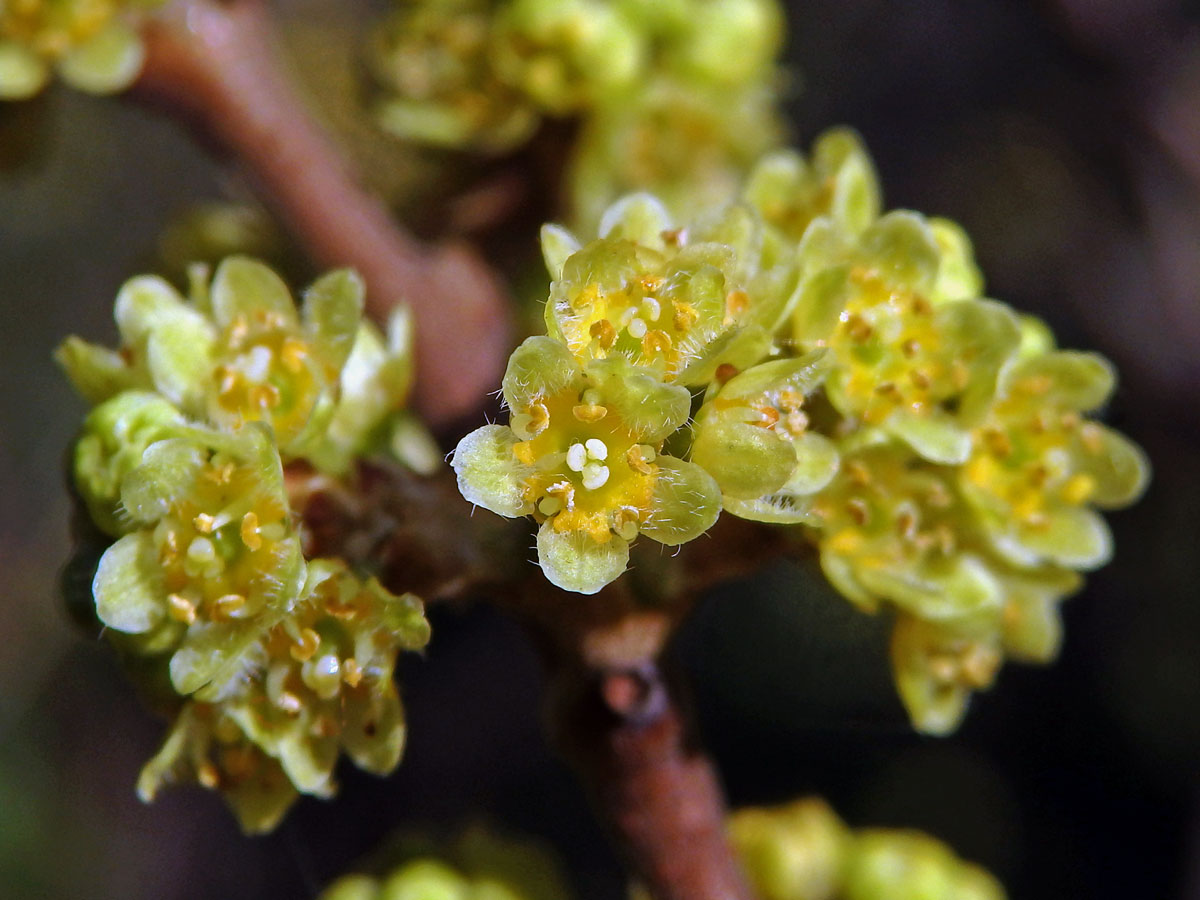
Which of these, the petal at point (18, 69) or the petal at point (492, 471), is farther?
the petal at point (18, 69)

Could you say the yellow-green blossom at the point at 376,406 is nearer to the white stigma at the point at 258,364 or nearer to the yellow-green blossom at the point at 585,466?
the white stigma at the point at 258,364

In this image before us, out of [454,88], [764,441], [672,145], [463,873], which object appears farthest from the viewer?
[672,145]

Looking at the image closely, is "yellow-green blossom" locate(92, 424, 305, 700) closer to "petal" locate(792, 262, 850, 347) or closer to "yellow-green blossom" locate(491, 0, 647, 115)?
"petal" locate(792, 262, 850, 347)

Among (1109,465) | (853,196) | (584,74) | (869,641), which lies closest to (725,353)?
(853,196)

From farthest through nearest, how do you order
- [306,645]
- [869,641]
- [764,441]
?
[869,641] < [306,645] < [764,441]

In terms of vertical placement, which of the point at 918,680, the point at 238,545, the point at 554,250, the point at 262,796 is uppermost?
the point at 554,250

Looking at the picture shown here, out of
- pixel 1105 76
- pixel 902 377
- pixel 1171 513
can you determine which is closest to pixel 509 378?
pixel 902 377

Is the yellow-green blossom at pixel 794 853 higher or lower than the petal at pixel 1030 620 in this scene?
lower

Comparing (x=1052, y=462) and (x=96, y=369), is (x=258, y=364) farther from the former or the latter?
(x=1052, y=462)

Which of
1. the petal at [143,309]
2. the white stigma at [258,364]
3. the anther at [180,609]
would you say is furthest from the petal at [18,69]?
the anther at [180,609]
